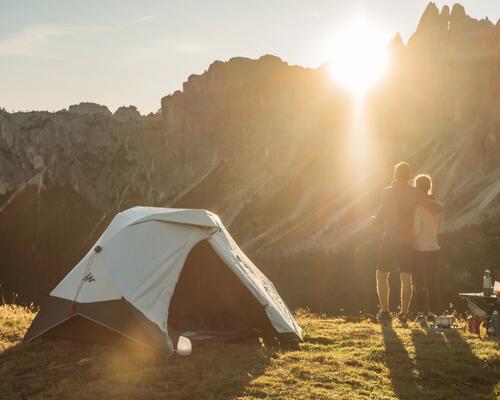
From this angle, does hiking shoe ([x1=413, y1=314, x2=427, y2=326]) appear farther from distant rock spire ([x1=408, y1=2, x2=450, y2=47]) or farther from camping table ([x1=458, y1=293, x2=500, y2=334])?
distant rock spire ([x1=408, y1=2, x2=450, y2=47])

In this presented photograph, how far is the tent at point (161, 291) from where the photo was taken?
11.0 m

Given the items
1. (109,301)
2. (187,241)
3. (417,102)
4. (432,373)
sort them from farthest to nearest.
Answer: (417,102), (187,241), (109,301), (432,373)

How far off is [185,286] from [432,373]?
6.13m

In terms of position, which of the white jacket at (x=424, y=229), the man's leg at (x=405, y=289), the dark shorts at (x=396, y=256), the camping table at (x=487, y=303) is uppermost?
the white jacket at (x=424, y=229)

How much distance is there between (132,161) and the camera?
451 ft

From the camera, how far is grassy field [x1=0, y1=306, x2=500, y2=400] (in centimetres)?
816

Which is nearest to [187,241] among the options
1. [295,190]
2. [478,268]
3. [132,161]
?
[478,268]

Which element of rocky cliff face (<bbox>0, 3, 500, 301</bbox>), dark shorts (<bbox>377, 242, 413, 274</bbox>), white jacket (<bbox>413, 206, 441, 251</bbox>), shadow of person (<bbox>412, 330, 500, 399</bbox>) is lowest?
shadow of person (<bbox>412, 330, 500, 399</bbox>)

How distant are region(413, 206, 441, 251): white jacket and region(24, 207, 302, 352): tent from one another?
297cm

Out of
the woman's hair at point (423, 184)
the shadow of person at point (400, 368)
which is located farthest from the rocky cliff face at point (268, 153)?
the shadow of person at point (400, 368)

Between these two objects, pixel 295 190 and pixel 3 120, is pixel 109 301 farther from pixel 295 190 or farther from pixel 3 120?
pixel 3 120

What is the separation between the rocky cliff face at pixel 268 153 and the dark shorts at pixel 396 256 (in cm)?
4910

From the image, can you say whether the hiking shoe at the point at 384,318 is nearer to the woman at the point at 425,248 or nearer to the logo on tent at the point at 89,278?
the woman at the point at 425,248

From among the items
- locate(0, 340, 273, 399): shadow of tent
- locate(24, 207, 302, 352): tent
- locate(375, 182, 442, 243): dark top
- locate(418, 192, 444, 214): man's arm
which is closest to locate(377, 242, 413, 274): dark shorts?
locate(375, 182, 442, 243): dark top
